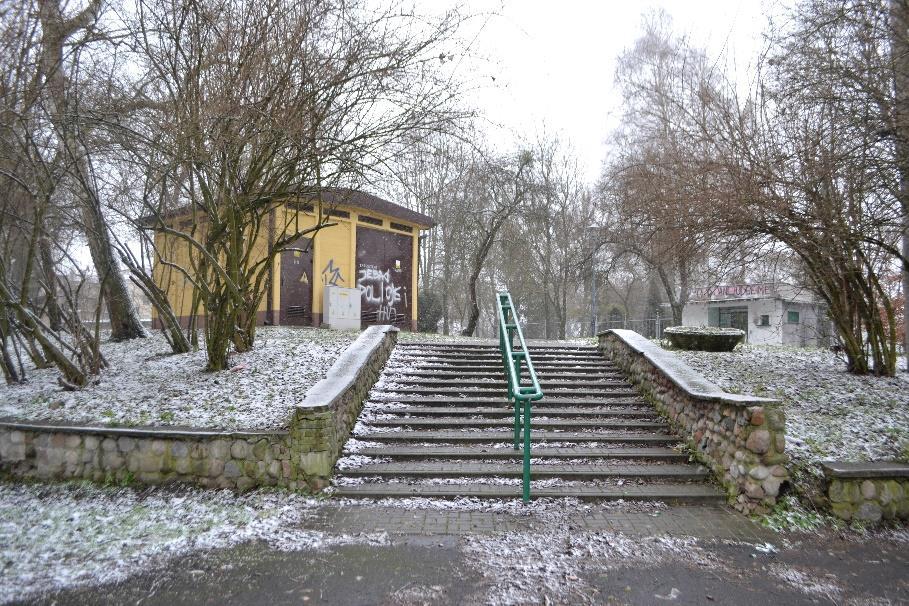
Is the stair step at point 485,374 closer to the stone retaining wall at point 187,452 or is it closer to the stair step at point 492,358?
the stair step at point 492,358

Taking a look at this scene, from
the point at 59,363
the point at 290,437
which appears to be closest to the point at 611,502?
the point at 290,437

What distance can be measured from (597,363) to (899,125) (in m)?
4.97

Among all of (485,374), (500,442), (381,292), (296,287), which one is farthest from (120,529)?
(381,292)

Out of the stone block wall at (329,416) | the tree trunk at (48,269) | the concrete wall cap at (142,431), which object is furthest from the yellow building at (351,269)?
the concrete wall cap at (142,431)

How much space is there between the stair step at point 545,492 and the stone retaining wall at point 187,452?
1.62 ft

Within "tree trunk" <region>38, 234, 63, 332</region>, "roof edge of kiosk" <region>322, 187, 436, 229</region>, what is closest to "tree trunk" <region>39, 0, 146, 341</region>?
"tree trunk" <region>38, 234, 63, 332</region>

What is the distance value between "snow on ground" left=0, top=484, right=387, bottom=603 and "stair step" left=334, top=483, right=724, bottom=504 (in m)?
0.54

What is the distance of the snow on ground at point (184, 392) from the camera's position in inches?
225

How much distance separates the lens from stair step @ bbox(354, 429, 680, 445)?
607 centimetres

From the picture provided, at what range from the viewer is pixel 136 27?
6840 millimetres

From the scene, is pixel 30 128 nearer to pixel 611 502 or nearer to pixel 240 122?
pixel 240 122

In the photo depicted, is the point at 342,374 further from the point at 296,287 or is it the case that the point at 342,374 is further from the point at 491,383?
the point at 296,287

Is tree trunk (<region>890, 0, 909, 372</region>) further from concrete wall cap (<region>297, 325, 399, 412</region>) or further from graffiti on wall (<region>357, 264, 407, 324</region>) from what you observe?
graffiti on wall (<region>357, 264, 407, 324</region>)

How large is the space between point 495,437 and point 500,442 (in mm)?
77
